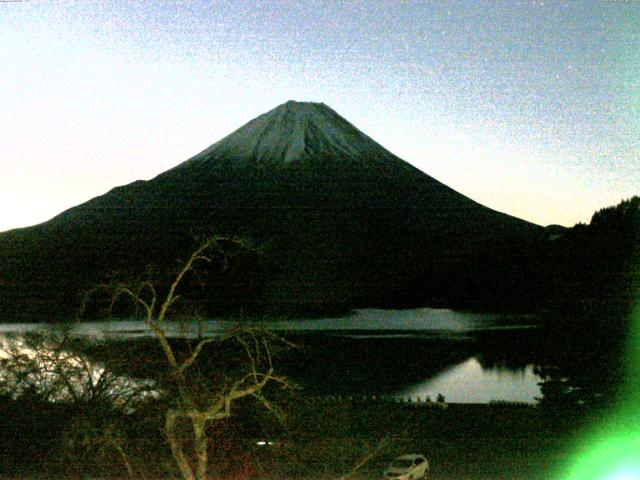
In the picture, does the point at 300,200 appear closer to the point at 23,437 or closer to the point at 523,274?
the point at 523,274

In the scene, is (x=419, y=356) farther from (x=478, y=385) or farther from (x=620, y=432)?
(x=620, y=432)

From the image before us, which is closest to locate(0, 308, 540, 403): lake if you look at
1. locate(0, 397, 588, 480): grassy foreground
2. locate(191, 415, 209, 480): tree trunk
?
locate(0, 397, 588, 480): grassy foreground

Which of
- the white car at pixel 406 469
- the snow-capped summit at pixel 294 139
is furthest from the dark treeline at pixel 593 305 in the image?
the snow-capped summit at pixel 294 139

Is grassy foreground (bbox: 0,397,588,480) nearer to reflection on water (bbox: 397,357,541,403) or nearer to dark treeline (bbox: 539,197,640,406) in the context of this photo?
dark treeline (bbox: 539,197,640,406)

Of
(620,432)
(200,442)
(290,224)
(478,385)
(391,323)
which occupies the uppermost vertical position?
(290,224)

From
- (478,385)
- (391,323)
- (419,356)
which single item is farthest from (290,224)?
(478,385)

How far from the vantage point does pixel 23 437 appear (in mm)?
11555

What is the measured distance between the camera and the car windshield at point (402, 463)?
32.2 ft

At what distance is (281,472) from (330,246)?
64146 mm

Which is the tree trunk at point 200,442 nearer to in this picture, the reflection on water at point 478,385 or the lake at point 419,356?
the lake at point 419,356

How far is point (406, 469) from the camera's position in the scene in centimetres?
973

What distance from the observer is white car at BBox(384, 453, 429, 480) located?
9602 millimetres

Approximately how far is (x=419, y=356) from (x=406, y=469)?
29606 millimetres

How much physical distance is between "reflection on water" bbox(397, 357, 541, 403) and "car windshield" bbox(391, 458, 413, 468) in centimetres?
1271
